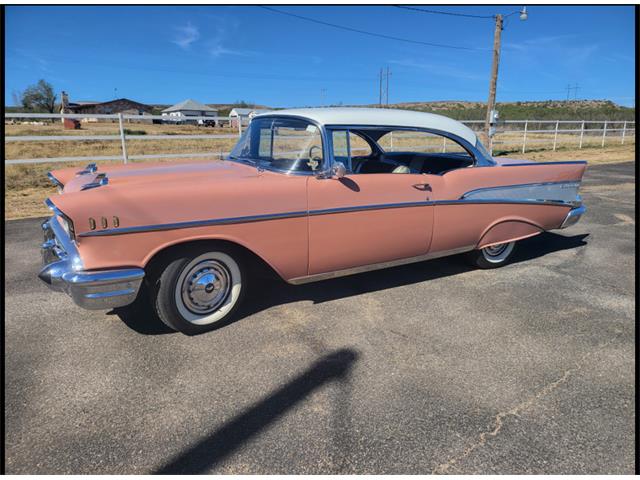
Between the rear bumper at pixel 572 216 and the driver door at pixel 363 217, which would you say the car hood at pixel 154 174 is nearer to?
the driver door at pixel 363 217

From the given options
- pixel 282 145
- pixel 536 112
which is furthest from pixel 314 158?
pixel 536 112

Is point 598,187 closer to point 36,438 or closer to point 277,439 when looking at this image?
point 277,439

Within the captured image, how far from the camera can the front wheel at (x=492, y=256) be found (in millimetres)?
4672

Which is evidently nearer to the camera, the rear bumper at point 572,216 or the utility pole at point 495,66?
the rear bumper at point 572,216

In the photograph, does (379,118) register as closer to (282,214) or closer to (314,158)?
(314,158)

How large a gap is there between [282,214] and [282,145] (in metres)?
0.93

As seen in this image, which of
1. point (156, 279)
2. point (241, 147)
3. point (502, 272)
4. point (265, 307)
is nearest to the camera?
point (156, 279)

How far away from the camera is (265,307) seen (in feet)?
12.4

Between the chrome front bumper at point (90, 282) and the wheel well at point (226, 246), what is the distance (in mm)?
177

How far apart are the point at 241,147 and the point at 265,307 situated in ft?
5.08

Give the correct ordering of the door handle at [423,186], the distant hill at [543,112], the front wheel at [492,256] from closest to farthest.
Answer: the door handle at [423,186] → the front wheel at [492,256] → the distant hill at [543,112]

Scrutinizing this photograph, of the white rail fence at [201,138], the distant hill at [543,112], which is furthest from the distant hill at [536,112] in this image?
the white rail fence at [201,138]

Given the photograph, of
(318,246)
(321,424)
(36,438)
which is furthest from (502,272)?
(36,438)

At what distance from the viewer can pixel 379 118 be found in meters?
3.91
